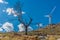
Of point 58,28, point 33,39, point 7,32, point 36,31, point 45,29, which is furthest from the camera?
point 58,28

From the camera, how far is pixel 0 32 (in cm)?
2622

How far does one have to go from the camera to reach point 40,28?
28578 mm

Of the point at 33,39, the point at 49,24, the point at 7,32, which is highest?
the point at 49,24

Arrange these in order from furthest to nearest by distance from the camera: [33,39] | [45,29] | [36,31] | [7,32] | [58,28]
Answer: [58,28] → [45,29] → [36,31] → [7,32] → [33,39]

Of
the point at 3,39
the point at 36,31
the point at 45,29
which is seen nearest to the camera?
the point at 3,39

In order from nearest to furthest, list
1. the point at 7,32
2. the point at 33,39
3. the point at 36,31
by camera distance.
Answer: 1. the point at 33,39
2. the point at 7,32
3. the point at 36,31

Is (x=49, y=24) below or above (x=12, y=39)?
above

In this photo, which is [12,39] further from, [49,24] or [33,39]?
[49,24]

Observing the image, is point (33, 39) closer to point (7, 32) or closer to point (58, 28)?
point (7, 32)

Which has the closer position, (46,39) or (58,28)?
(46,39)

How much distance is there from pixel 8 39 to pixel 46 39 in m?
3.39

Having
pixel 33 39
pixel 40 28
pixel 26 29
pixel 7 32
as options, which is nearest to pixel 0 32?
pixel 7 32

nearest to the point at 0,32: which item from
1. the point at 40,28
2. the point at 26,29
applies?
the point at 26,29

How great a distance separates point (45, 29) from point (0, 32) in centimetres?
664
